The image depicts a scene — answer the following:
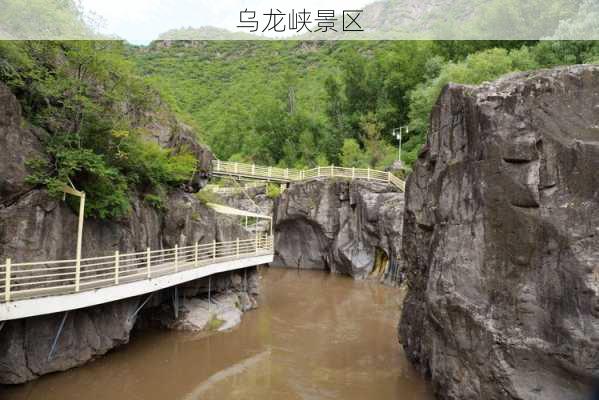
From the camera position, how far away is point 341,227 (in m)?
27.6

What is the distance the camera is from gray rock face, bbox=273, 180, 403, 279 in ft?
81.3

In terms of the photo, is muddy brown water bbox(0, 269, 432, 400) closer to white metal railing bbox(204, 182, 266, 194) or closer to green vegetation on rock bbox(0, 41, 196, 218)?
green vegetation on rock bbox(0, 41, 196, 218)

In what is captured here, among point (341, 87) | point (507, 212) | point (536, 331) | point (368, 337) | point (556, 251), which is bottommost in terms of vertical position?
point (368, 337)

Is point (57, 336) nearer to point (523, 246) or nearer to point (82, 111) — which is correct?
point (82, 111)

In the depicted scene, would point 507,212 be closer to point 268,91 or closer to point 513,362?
point 513,362

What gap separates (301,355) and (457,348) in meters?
6.00

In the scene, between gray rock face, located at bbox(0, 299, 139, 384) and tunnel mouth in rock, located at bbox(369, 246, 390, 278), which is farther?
tunnel mouth in rock, located at bbox(369, 246, 390, 278)

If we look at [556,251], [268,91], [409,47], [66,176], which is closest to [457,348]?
[556,251]

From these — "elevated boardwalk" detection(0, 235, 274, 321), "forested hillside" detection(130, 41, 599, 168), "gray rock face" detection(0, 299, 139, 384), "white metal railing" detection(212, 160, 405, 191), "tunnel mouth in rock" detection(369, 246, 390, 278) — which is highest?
"forested hillside" detection(130, 41, 599, 168)

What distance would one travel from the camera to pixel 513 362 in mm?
7039

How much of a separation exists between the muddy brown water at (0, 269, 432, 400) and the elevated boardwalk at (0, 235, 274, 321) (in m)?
2.02

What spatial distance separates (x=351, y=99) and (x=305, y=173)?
53.5 ft

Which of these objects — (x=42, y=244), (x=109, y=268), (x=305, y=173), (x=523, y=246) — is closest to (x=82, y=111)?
(x=42, y=244)

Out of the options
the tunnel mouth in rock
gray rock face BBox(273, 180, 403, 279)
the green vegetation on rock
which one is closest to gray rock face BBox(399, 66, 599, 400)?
the green vegetation on rock
